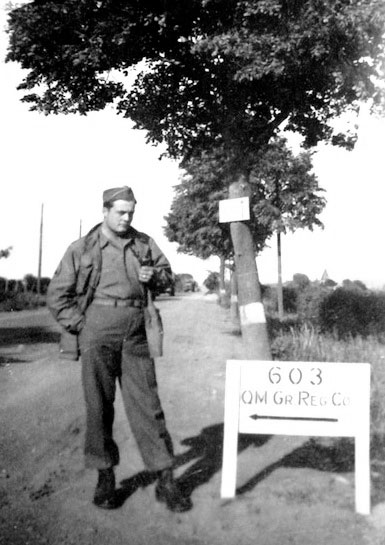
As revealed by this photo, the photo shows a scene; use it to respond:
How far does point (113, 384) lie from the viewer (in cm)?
439

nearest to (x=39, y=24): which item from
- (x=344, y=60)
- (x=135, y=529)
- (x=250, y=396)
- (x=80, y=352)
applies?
(x=344, y=60)

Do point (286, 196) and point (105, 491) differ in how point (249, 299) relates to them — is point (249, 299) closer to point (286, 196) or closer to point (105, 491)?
point (105, 491)

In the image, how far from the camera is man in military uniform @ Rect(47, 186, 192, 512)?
430 cm

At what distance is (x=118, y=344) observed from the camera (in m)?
4.34

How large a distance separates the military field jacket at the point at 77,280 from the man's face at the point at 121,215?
0.14 metres

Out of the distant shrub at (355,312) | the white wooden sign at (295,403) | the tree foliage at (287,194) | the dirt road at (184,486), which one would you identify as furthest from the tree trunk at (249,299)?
the tree foliage at (287,194)

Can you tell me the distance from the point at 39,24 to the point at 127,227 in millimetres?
3826

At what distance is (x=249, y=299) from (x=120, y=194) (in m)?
3.23

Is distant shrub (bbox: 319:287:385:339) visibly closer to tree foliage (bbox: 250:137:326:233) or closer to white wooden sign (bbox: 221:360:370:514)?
tree foliage (bbox: 250:137:326:233)

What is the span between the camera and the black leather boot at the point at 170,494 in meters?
4.19

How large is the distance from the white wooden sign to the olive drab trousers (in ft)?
1.66

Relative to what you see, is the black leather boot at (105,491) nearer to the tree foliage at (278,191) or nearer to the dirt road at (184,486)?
the dirt road at (184,486)

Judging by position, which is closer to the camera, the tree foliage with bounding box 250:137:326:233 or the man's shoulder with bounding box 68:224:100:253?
the man's shoulder with bounding box 68:224:100:253

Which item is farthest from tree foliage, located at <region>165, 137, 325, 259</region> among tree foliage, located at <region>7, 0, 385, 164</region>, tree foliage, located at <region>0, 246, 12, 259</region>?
tree foliage, located at <region>7, 0, 385, 164</region>
